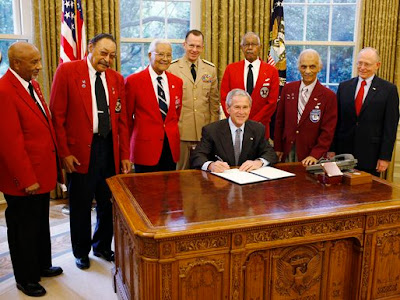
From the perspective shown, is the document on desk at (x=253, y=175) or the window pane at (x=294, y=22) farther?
the window pane at (x=294, y=22)

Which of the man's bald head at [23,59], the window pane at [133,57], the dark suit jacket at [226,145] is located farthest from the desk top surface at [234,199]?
the window pane at [133,57]

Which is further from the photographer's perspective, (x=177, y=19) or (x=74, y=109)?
(x=177, y=19)

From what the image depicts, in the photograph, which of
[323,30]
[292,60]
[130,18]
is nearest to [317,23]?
[323,30]

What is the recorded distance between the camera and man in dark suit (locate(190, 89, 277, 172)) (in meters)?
2.76

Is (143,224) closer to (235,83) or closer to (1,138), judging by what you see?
(1,138)

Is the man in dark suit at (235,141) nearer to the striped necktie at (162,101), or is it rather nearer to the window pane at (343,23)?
the striped necktie at (162,101)

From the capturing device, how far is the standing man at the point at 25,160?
7.52 ft

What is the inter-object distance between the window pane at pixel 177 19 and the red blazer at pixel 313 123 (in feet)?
6.03

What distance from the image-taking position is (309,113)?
3211mm

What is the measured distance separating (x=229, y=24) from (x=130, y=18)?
1053 millimetres

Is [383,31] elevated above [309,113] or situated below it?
above

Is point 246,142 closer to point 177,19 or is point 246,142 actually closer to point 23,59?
point 23,59

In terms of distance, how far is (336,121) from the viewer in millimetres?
3242

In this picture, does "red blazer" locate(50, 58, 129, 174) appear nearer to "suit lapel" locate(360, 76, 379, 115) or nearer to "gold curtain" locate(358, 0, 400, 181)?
"suit lapel" locate(360, 76, 379, 115)
